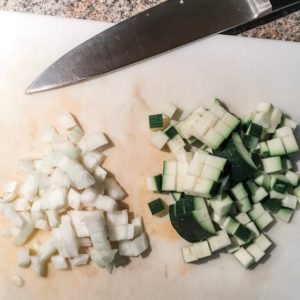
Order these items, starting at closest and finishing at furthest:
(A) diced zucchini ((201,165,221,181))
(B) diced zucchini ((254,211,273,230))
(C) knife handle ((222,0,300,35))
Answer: (A) diced zucchini ((201,165,221,181)) → (B) diced zucchini ((254,211,273,230)) → (C) knife handle ((222,0,300,35))

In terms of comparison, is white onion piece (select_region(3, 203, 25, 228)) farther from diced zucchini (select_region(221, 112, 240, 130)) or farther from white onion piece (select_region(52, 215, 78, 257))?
diced zucchini (select_region(221, 112, 240, 130))

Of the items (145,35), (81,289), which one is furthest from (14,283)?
(145,35)

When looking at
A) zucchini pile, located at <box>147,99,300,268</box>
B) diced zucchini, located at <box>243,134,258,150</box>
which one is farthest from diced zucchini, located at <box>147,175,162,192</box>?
diced zucchini, located at <box>243,134,258,150</box>

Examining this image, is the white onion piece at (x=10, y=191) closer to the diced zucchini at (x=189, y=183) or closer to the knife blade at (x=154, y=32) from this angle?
the knife blade at (x=154, y=32)

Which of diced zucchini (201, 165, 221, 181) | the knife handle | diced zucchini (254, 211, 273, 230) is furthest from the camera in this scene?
the knife handle

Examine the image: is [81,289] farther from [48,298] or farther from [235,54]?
[235,54]

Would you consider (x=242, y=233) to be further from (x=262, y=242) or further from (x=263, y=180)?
(x=263, y=180)
